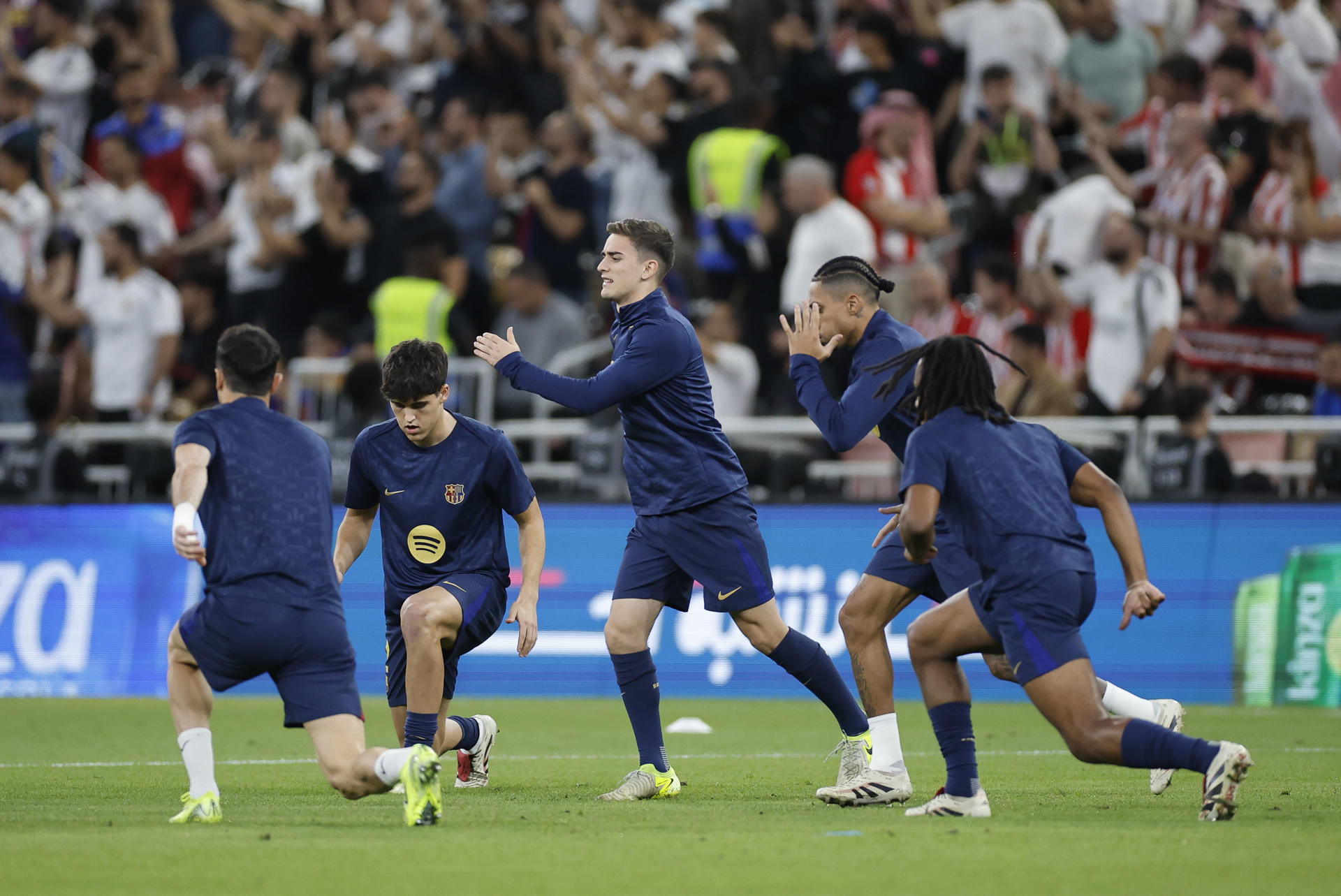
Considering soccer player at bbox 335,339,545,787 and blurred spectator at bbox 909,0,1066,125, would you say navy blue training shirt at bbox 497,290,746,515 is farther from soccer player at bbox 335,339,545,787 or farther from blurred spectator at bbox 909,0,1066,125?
blurred spectator at bbox 909,0,1066,125

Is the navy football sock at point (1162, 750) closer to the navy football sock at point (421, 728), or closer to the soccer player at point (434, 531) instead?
the soccer player at point (434, 531)

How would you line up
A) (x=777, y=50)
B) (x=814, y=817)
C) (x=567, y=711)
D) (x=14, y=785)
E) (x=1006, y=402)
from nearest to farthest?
1. (x=814, y=817)
2. (x=14, y=785)
3. (x=567, y=711)
4. (x=1006, y=402)
5. (x=777, y=50)

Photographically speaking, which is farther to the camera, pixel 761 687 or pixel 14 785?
pixel 761 687

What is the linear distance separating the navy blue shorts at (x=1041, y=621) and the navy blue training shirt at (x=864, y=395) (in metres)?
1.13

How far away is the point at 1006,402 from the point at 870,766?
23.1 ft

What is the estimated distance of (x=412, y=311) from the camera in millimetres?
16703

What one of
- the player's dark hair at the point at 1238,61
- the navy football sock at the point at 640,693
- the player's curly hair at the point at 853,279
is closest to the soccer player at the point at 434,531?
the navy football sock at the point at 640,693

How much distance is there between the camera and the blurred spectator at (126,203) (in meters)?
19.6

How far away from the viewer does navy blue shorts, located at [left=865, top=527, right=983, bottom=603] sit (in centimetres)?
768

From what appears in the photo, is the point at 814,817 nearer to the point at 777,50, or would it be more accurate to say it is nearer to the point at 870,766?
the point at 870,766

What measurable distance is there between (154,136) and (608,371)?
1408 cm

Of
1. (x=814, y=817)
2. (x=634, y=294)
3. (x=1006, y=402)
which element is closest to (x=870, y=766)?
(x=814, y=817)

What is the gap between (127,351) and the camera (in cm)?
1825

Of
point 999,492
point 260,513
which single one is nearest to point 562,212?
point 260,513
